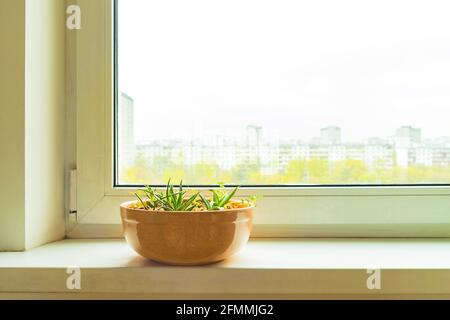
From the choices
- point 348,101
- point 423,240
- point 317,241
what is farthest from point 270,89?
point 423,240

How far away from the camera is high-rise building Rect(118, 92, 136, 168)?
2.89 feet

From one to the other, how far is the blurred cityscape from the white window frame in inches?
1.5

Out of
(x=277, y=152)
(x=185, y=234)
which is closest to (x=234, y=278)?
(x=185, y=234)

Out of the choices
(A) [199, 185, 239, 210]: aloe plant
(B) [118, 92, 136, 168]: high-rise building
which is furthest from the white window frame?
(A) [199, 185, 239, 210]: aloe plant

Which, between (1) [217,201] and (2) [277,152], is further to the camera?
(2) [277,152]

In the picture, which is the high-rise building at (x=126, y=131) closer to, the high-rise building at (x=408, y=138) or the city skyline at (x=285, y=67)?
the city skyline at (x=285, y=67)

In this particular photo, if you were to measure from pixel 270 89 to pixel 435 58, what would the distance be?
1.16 feet

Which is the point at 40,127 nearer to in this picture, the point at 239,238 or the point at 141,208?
the point at 141,208

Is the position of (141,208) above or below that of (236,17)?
below

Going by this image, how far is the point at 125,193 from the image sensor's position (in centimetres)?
85

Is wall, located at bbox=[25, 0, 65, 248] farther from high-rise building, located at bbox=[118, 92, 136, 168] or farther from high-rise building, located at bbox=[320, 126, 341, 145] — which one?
high-rise building, located at bbox=[320, 126, 341, 145]

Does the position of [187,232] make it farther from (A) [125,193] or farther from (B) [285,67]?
(B) [285,67]

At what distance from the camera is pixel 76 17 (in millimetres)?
854

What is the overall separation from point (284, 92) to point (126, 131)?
0.35 meters
